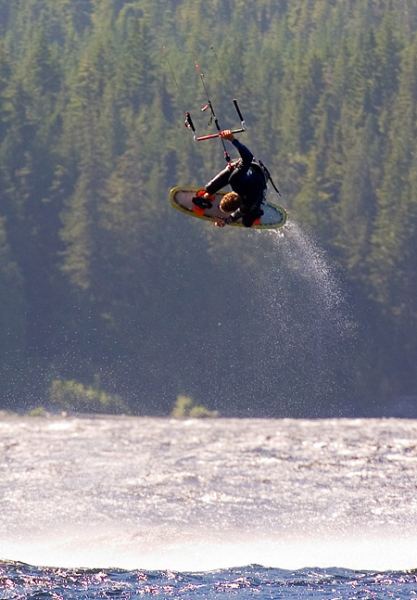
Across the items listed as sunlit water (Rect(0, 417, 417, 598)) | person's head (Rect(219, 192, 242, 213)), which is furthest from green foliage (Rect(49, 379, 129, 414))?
person's head (Rect(219, 192, 242, 213))

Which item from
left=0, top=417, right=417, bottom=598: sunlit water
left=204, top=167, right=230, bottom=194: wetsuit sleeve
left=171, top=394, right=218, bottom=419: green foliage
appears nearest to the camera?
left=0, top=417, right=417, bottom=598: sunlit water

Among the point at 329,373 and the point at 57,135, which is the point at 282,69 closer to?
the point at 57,135

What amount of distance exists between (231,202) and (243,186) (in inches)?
17.6

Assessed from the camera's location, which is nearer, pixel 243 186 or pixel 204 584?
pixel 204 584

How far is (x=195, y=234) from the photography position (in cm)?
7481

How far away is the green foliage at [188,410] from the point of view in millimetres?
63781

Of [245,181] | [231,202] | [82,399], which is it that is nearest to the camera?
[245,181]

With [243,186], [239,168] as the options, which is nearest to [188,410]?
[243,186]

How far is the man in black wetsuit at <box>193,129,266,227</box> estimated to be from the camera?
74.6 feet

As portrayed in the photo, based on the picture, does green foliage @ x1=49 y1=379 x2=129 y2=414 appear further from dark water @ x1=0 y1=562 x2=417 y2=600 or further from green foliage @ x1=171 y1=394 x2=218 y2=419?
dark water @ x1=0 y1=562 x2=417 y2=600

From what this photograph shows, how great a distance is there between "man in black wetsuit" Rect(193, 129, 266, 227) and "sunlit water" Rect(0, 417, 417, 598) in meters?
6.19

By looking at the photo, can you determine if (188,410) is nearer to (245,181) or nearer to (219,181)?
(219,181)

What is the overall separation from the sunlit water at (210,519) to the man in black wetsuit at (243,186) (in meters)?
6.19

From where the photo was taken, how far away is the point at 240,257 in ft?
243
